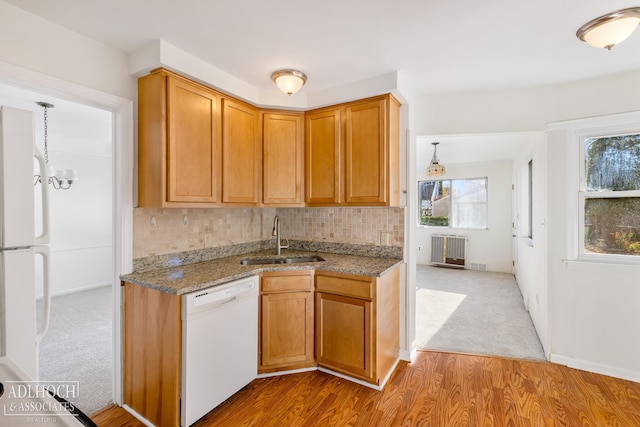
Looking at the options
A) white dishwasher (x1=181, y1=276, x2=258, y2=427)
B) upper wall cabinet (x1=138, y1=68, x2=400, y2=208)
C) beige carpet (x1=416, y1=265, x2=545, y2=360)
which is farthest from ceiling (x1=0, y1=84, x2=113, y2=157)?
beige carpet (x1=416, y1=265, x2=545, y2=360)

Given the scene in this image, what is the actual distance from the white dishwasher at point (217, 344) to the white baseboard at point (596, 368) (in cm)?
261

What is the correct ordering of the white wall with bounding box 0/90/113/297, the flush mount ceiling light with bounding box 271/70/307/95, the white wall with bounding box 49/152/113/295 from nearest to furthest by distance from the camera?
1. the flush mount ceiling light with bounding box 271/70/307/95
2. the white wall with bounding box 0/90/113/297
3. the white wall with bounding box 49/152/113/295

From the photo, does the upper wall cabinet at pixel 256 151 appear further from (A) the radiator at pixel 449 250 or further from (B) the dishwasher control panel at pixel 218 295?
(A) the radiator at pixel 449 250

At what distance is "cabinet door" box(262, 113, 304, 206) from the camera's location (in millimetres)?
2787

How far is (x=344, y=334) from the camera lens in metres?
2.34

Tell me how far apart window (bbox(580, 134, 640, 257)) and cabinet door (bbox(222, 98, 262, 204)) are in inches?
113

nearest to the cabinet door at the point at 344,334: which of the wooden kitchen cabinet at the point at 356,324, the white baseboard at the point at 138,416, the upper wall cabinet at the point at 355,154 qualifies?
the wooden kitchen cabinet at the point at 356,324

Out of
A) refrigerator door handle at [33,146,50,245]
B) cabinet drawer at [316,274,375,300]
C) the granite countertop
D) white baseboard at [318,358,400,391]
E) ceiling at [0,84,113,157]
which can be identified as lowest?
white baseboard at [318,358,400,391]

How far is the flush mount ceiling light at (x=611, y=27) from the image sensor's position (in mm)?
1588

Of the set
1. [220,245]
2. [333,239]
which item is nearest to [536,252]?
[333,239]

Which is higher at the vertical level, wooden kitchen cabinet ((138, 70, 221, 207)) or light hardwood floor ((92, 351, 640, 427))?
wooden kitchen cabinet ((138, 70, 221, 207))

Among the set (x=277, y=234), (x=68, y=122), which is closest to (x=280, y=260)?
(x=277, y=234)

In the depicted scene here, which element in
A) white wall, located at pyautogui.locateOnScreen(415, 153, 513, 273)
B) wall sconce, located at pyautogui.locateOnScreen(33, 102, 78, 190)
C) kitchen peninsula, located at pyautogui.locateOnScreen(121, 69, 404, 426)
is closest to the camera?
kitchen peninsula, located at pyautogui.locateOnScreen(121, 69, 404, 426)

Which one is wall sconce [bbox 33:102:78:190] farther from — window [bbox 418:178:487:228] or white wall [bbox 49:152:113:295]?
window [bbox 418:178:487:228]
